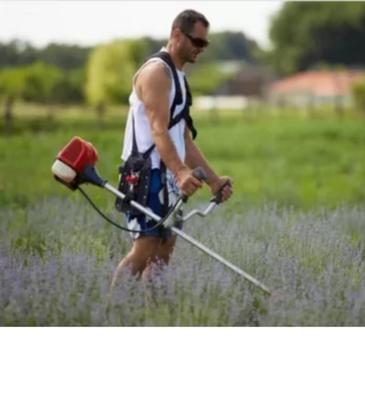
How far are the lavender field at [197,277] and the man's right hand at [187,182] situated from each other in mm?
422

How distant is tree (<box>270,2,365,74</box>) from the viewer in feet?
19.9

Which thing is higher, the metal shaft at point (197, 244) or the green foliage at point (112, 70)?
the green foliage at point (112, 70)

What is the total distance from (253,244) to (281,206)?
815 mm

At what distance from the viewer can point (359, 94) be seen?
6457mm

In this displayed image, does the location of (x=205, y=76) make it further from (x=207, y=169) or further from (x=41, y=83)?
(x=207, y=169)

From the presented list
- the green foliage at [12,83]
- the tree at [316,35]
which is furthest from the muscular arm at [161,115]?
the green foliage at [12,83]

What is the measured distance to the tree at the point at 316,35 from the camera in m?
6.06

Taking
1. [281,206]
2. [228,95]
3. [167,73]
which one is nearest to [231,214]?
[281,206]

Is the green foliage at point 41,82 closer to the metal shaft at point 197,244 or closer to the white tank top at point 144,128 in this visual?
the white tank top at point 144,128

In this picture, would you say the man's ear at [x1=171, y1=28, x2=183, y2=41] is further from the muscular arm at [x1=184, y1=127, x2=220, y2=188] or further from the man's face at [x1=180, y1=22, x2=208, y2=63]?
the muscular arm at [x1=184, y1=127, x2=220, y2=188]

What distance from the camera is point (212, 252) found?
475 cm

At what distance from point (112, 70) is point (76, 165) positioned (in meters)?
1.58

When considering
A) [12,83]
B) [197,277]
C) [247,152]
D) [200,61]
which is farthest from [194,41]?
[247,152]
